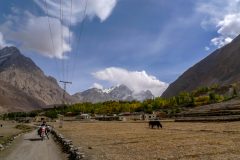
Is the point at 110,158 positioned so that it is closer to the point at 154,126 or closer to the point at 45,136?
the point at 45,136

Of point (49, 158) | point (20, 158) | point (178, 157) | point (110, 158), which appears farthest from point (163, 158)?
point (20, 158)

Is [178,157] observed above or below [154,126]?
below

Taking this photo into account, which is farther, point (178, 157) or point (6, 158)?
point (6, 158)

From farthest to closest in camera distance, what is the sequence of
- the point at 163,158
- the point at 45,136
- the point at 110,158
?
1. the point at 45,136
2. the point at 110,158
3. the point at 163,158

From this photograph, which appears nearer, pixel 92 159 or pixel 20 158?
pixel 92 159

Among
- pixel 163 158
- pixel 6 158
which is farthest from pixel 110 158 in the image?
pixel 6 158

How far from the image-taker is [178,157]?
931 inches

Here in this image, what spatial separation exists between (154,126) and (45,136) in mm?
25430

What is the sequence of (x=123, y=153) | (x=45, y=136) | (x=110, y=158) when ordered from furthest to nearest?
(x=45, y=136), (x=123, y=153), (x=110, y=158)

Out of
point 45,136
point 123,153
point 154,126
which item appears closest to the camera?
point 123,153

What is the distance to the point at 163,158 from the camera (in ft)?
77.0

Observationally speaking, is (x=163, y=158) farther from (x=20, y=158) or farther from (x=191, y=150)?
(x=20, y=158)

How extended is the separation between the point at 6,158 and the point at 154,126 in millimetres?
45216

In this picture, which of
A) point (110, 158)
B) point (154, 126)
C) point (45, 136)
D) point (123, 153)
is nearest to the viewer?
point (110, 158)
